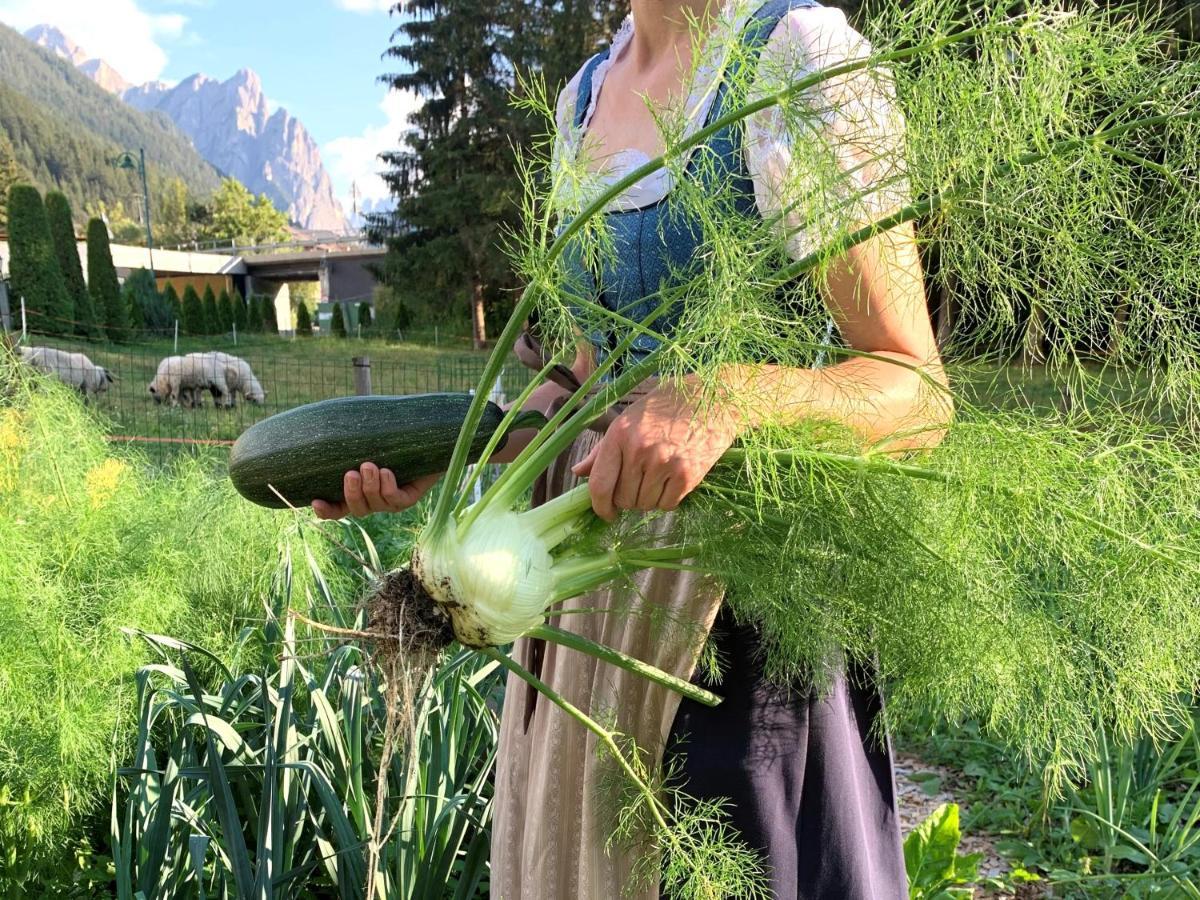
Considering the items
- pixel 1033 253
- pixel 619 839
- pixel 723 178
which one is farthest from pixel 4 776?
pixel 1033 253

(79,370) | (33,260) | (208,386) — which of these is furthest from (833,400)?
(33,260)

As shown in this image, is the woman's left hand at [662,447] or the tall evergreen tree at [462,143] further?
the tall evergreen tree at [462,143]

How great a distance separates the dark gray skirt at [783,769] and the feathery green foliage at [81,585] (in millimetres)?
1640

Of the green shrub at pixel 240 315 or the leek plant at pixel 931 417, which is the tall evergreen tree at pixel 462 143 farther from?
the leek plant at pixel 931 417

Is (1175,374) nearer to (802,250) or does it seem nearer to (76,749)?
(802,250)

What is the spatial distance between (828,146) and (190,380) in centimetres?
1153

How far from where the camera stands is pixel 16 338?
151 inches

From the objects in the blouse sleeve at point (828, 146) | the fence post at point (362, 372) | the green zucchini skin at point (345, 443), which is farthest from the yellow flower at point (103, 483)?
the blouse sleeve at point (828, 146)

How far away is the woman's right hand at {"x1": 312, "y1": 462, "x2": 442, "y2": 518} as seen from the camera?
1.41m

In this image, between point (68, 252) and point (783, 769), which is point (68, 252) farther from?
point (783, 769)

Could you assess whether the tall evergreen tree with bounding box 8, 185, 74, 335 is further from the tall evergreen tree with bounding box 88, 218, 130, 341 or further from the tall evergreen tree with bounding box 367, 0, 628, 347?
the tall evergreen tree with bounding box 367, 0, 628, 347

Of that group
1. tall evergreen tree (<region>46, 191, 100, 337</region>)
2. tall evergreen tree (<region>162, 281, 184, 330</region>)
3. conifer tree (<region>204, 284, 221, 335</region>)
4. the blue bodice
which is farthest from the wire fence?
conifer tree (<region>204, 284, 221, 335</region>)

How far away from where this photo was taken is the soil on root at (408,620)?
1101 millimetres

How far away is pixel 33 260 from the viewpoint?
66.7ft
